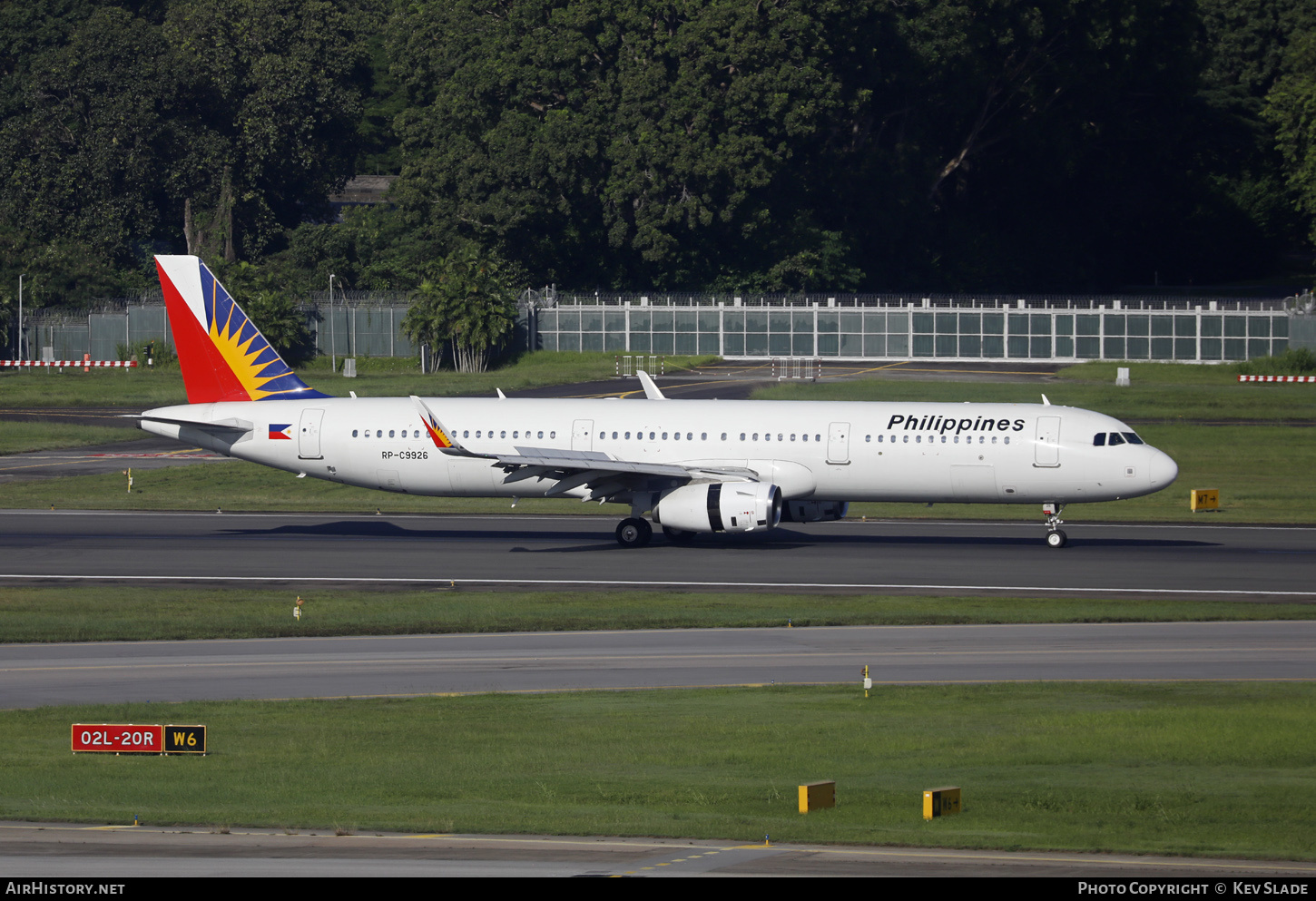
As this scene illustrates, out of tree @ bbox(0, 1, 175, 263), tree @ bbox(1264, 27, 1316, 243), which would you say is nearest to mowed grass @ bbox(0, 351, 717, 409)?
tree @ bbox(0, 1, 175, 263)

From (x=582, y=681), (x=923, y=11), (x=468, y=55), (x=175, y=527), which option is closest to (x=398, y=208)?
(x=468, y=55)

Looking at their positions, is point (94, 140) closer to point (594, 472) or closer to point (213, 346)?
point (213, 346)

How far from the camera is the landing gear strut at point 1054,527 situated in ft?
149

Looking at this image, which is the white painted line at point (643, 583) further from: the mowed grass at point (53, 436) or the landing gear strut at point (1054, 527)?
the mowed grass at point (53, 436)

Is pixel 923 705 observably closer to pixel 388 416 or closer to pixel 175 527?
pixel 388 416

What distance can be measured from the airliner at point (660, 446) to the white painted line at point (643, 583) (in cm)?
417

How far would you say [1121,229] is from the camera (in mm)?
151125

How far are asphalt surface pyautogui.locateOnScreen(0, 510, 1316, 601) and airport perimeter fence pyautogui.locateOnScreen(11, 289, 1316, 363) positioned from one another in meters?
63.3

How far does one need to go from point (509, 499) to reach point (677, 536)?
38.4 ft

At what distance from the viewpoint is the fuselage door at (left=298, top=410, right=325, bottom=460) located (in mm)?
47281

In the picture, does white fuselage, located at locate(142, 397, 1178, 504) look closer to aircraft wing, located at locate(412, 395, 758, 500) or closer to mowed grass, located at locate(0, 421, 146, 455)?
aircraft wing, located at locate(412, 395, 758, 500)

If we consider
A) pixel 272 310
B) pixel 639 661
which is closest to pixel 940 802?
pixel 639 661
